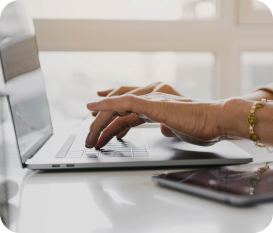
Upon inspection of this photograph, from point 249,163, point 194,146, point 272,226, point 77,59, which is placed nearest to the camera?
point 272,226

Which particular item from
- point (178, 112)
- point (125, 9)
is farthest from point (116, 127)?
point (125, 9)

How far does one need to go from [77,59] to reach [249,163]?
47.4 inches

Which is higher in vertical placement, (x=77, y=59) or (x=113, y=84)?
(x=77, y=59)

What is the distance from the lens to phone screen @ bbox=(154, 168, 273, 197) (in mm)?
320

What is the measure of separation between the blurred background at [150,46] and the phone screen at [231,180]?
1095mm

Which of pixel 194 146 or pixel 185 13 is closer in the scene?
pixel 194 146

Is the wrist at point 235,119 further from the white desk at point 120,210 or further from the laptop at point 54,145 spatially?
the white desk at point 120,210

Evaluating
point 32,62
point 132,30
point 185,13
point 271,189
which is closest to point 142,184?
point 271,189

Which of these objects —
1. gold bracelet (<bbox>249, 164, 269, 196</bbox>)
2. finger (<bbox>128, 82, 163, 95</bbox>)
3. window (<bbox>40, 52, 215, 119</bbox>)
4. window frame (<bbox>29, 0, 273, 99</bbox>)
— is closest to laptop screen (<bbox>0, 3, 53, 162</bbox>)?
finger (<bbox>128, 82, 163, 95</bbox>)

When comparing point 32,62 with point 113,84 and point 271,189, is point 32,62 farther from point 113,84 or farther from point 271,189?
point 113,84

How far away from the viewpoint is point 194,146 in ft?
2.06

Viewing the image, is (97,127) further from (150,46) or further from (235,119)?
(150,46)

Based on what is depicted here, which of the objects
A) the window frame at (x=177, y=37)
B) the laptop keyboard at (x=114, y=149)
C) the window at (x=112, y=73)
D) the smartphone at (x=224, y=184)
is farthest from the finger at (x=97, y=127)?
the window at (x=112, y=73)

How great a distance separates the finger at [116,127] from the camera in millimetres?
604
